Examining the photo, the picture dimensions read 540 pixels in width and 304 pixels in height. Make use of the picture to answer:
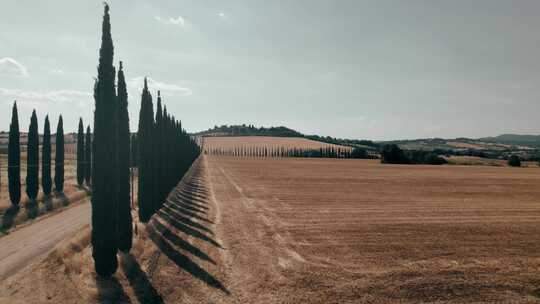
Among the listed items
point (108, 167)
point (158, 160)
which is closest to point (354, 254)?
point (108, 167)

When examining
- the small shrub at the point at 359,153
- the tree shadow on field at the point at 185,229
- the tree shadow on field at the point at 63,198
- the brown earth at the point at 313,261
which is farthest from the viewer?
the small shrub at the point at 359,153

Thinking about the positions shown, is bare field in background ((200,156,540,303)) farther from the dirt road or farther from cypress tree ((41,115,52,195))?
cypress tree ((41,115,52,195))

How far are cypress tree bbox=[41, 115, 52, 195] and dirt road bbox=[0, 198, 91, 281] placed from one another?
10989 mm

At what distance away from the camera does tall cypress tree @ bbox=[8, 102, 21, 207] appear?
92.4 feet

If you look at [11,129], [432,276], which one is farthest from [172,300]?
[11,129]

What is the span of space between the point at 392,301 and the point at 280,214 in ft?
37.6

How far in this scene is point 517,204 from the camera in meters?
25.1

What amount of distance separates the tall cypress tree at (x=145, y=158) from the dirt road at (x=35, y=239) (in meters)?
3.71

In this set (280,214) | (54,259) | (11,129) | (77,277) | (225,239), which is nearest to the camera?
(77,277)

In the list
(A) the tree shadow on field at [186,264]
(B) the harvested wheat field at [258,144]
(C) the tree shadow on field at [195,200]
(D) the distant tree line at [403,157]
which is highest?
(B) the harvested wheat field at [258,144]

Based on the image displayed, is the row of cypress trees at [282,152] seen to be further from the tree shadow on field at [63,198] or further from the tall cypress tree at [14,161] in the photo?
the tall cypress tree at [14,161]

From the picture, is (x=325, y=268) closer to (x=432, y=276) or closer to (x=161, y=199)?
(x=432, y=276)

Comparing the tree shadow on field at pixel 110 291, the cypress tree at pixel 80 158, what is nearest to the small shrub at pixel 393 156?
the cypress tree at pixel 80 158

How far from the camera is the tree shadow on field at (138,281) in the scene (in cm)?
947
